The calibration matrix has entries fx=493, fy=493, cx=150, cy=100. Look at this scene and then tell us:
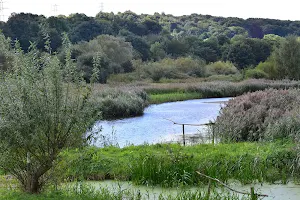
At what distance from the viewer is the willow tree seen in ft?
21.6

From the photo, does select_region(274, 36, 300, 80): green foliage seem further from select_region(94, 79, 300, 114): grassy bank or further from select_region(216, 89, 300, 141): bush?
select_region(216, 89, 300, 141): bush

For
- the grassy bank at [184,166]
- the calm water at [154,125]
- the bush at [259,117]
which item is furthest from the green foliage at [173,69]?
the grassy bank at [184,166]

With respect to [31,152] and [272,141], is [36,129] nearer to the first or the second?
[31,152]

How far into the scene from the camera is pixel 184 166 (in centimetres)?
875

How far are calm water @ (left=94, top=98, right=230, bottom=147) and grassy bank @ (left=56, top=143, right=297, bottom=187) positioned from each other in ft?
10.8

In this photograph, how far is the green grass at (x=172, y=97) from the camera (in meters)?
28.6

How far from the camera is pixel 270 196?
25.1 ft

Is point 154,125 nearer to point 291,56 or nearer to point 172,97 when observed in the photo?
point 172,97

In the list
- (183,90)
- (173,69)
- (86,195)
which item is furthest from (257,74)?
(86,195)

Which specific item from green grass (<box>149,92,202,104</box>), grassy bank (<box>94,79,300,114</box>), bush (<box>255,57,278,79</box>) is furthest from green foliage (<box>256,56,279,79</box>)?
green grass (<box>149,92,202,104</box>)

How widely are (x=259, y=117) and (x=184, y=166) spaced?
472 centimetres

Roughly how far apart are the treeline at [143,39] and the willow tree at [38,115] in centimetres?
1332

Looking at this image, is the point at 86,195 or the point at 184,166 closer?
the point at 86,195

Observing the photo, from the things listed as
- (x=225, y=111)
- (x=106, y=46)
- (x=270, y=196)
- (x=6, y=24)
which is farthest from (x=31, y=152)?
(x=6, y=24)
